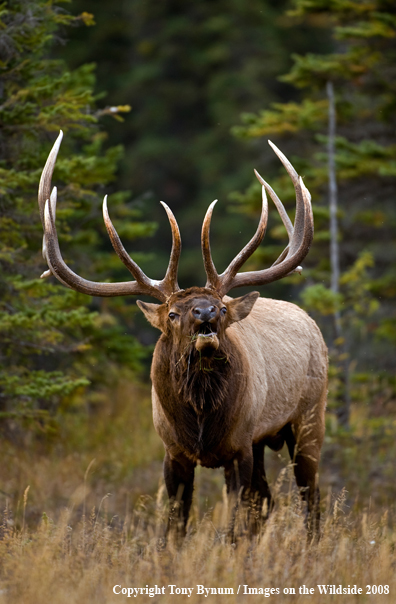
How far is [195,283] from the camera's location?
60.4 feet

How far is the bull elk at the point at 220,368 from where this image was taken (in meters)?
5.58

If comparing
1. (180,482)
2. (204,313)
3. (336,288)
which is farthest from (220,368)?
(336,288)

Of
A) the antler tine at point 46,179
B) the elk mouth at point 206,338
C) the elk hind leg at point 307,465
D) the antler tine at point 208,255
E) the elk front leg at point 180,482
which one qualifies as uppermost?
the antler tine at point 46,179

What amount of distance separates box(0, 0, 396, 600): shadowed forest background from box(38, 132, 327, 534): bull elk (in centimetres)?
69

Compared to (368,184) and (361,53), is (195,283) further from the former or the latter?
(361,53)

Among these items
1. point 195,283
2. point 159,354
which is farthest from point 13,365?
point 195,283

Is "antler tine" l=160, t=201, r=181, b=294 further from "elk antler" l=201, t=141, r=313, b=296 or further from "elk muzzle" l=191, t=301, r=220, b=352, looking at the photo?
"elk muzzle" l=191, t=301, r=220, b=352

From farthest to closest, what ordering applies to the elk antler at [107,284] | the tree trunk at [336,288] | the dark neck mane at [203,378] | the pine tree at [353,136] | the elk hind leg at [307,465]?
the pine tree at [353,136] → the tree trunk at [336,288] → the elk hind leg at [307,465] → the elk antler at [107,284] → the dark neck mane at [203,378]

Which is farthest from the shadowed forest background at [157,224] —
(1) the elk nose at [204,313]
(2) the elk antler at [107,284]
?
(1) the elk nose at [204,313]

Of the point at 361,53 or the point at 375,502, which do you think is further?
the point at 361,53

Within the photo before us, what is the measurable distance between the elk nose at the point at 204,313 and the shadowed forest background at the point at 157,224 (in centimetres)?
143

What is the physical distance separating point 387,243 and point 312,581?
29.5 ft

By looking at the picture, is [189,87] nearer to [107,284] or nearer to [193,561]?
[107,284]

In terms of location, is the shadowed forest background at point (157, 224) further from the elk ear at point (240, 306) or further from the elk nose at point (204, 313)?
the elk ear at point (240, 306)
